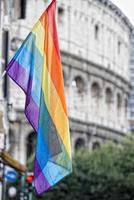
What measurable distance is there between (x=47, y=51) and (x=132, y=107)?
259 ft

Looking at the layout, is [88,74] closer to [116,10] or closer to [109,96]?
[109,96]

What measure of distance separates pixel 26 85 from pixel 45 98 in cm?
51

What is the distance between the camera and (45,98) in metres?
13.8

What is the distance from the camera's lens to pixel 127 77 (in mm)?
73438

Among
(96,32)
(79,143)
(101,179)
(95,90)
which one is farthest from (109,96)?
(101,179)

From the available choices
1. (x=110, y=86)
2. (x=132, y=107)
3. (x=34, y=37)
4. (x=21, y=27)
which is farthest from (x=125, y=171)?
(x=132, y=107)

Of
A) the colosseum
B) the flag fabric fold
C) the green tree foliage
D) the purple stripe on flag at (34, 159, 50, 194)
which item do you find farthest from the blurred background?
the purple stripe on flag at (34, 159, 50, 194)

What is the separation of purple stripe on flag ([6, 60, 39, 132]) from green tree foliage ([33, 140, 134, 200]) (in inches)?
1309

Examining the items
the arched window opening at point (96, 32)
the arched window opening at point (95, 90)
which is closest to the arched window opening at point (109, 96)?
the arched window opening at point (95, 90)

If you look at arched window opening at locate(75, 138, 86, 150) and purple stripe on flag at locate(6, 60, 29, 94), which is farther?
arched window opening at locate(75, 138, 86, 150)

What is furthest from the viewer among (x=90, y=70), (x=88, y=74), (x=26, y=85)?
(x=90, y=70)

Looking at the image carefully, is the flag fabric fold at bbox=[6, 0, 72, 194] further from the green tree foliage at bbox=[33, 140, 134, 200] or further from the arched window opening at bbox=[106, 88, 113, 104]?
the arched window opening at bbox=[106, 88, 113, 104]

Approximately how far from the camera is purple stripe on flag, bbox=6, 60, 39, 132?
1380 centimetres

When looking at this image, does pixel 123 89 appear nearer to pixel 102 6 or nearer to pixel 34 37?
pixel 102 6
